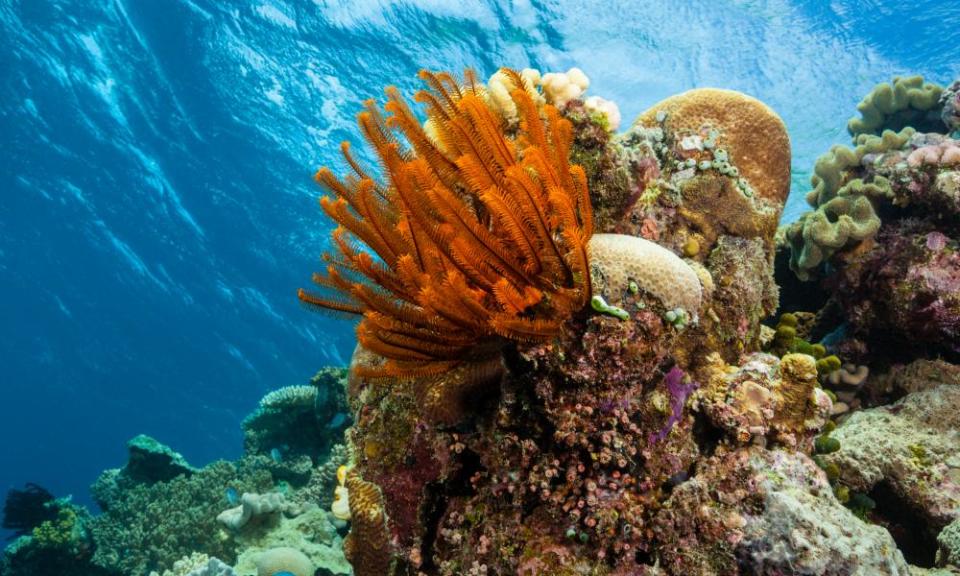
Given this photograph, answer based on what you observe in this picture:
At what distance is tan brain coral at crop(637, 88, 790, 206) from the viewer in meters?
5.40

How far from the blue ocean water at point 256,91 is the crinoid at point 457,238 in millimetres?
14308

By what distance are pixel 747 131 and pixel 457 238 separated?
163 inches

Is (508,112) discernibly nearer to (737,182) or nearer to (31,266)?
(737,182)

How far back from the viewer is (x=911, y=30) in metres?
15.4

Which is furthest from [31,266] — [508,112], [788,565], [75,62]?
[788,565]

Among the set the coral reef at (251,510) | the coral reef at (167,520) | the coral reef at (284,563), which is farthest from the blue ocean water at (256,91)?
the coral reef at (284,563)

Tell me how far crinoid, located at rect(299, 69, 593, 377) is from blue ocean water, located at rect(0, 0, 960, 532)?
563 inches

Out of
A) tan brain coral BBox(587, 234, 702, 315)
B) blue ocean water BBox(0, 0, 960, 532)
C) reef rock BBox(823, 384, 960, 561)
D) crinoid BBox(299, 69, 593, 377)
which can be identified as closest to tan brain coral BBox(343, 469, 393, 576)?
crinoid BBox(299, 69, 593, 377)

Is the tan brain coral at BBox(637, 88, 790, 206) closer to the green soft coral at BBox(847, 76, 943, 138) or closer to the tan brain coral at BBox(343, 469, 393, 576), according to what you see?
the tan brain coral at BBox(343, 469, 393, 576)

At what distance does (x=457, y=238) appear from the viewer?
3.04 metres

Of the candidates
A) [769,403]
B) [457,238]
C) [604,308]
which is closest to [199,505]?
[457,238]

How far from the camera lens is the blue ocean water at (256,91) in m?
16.3

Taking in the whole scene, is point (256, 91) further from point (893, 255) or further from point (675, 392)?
point (675, 392)

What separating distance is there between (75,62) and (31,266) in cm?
2373
